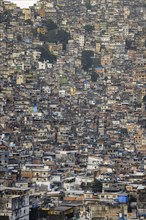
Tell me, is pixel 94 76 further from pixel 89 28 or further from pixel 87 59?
pixel 89 28

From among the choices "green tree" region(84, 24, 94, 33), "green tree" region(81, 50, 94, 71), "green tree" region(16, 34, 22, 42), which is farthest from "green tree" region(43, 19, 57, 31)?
"green tree" region(81, 50, 94, 71)

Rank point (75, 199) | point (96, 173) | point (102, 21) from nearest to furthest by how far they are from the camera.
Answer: point (75, 199) → point (96, 173) → point (102, 21)

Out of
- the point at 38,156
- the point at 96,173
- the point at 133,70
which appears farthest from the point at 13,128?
the point at 133,70

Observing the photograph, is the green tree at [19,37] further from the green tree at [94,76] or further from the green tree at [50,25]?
the green tree at [94,76]

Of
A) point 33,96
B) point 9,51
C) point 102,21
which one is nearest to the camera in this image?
point 33,96

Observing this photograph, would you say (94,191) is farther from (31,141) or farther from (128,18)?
(128,18)

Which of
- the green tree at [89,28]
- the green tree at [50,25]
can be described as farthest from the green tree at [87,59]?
the green tree at [89,28]

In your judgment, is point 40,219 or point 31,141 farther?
point 31,141
